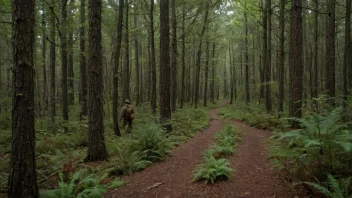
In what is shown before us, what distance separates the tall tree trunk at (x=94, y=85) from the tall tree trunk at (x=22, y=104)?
2.63 m

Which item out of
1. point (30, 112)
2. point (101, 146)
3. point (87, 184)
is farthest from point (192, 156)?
point (30, 112)

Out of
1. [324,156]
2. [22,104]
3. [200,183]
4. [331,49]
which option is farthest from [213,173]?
[331,49]

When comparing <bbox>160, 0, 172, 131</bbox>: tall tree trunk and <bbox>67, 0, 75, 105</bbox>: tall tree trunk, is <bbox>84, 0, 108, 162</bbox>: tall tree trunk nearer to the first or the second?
<bbox>67, 0, 75, 105</bbox>: tall tree trunk

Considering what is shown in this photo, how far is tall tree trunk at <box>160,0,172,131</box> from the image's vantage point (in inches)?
412

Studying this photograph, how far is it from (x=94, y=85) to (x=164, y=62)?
15.1 ft

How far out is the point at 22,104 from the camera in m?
3.90

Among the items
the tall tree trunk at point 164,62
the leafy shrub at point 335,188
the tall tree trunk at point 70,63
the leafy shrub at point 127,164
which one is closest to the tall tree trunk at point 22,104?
the leafy shrub at point 127,164

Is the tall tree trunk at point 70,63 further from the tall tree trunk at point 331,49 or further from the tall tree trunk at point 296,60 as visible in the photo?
the tall tree trunk at point 331,49

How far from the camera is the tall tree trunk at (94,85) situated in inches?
263

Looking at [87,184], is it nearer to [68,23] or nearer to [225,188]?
[225,188]

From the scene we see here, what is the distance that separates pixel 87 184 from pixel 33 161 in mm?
1329

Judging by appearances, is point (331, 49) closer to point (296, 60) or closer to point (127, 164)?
point (296, 60)

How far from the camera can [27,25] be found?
3.89 metres

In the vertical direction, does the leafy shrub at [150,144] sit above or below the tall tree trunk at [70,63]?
below
